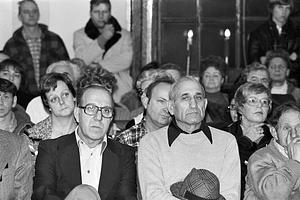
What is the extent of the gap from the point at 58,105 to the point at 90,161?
725 mm

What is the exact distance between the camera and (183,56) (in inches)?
352

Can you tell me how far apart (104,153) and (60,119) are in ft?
2.31

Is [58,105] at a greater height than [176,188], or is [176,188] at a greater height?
[58,105]

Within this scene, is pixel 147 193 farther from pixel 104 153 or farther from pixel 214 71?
pixel 214 71

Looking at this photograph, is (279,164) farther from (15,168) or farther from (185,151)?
(15,168)

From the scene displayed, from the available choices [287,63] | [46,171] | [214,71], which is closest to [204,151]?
[46,171]

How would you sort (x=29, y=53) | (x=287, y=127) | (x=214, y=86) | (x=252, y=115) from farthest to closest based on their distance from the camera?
(x=29, y=53), (x=214, y=86), (x=252, y=115), (x=287, y=127)

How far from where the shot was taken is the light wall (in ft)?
28.9

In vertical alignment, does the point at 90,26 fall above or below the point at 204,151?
above

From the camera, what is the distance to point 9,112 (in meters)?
6.09

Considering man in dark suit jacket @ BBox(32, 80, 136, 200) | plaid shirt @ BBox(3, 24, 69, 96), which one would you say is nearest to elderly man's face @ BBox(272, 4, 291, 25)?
plaid shirt @ BBox(3, 24, 69, 96)

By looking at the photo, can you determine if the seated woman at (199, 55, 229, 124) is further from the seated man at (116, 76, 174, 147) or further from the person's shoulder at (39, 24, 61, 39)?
the person's shoulder at (39, 24, 61, 39)

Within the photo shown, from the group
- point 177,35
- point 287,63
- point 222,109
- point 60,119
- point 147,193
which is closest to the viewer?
point 147,193

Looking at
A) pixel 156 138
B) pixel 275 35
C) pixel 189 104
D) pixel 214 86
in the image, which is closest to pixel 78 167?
pixel 156 138
